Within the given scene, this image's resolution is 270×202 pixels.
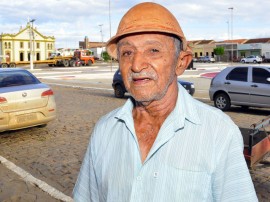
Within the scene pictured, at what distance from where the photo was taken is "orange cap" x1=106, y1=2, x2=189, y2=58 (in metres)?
1.64

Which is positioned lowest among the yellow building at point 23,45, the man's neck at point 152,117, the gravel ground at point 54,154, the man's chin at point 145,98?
the gravel ground at point 54,154

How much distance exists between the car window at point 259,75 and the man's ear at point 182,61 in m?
10.6

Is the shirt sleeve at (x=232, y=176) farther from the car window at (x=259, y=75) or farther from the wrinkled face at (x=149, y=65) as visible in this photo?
the car window at (x=259, y=75)

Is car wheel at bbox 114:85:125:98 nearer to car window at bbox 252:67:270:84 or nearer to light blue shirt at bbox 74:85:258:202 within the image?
car window at bbox 252:67:270:84

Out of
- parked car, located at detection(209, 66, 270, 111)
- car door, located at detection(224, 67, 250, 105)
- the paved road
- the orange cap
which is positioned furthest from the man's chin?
car door, located at detection(224, 67, 250, 105)

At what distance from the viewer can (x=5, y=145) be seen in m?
7.97

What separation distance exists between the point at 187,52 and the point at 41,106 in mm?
7276

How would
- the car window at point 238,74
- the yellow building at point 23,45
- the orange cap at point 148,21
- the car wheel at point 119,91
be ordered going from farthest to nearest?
1. the yellow building at point 23,45
2. the car wheel at point 119,91
3. the car window at point 238,74
4. the orange cap at point 148,21

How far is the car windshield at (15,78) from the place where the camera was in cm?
862

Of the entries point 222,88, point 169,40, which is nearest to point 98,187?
point 169,40

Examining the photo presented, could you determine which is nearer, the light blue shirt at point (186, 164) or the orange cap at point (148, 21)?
the light blue shirt at point (186, 164)

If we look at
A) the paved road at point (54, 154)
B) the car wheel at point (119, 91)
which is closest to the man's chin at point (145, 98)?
the paved road at point (54, 154)

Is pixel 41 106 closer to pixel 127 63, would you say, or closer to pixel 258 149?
pixel 258 149

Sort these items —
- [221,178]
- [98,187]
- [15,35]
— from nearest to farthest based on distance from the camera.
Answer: [221,178] → [98,187] → [15,35]
